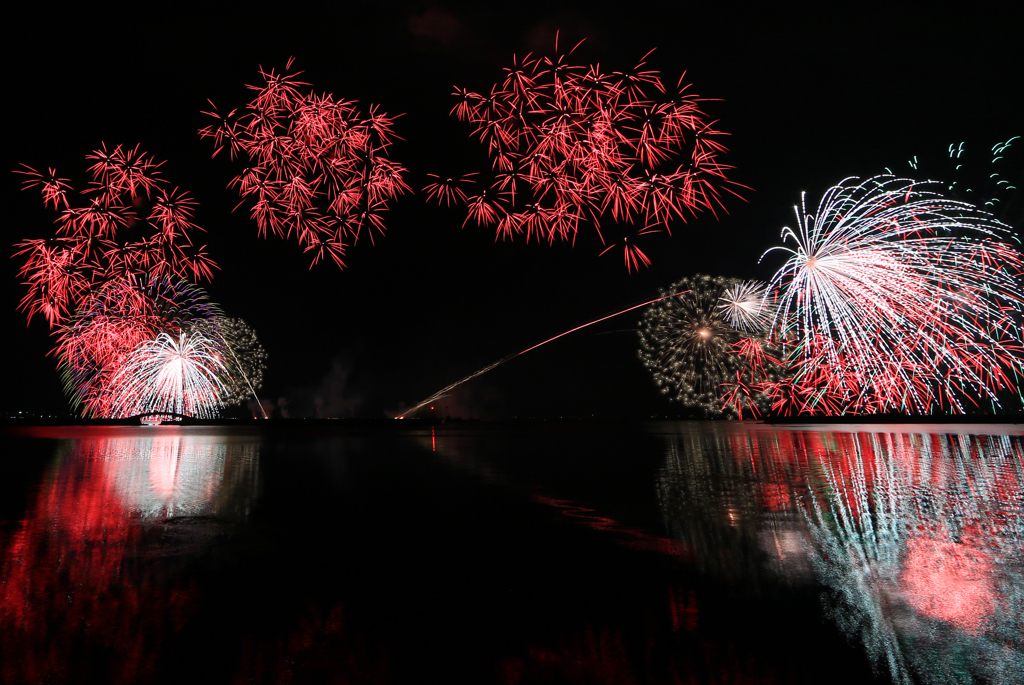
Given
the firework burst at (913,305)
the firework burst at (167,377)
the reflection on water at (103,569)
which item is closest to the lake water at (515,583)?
the reflection on water at (103,569)

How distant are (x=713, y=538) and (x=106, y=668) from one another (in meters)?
5.75

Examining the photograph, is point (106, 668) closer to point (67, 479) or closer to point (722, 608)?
point (722, 608)

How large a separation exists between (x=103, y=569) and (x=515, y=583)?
3.82 meters

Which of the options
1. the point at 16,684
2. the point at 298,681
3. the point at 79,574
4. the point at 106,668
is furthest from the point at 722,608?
the point at 79,574

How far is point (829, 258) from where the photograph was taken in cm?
2398

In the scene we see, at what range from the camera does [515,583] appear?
5.31 m

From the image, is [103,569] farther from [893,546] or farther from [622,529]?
[893,546]

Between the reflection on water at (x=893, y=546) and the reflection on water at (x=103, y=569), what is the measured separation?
4635mm

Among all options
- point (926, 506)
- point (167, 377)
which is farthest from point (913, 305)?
point (167, 377)

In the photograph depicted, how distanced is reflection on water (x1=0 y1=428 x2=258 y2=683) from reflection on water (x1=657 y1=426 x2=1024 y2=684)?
15.2 ft

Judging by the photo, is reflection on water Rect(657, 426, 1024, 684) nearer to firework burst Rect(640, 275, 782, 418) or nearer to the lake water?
the lake water

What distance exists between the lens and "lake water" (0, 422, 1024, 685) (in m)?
3.65

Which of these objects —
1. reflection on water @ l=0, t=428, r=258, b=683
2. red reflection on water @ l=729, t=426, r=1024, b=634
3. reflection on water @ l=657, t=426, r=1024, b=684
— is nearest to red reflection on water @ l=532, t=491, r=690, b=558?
reflection on water @ l=657, t=426, r=1024, b=684

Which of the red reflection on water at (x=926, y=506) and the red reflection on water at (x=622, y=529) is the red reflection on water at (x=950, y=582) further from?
the red reflection on water at (x=622, y=529)
